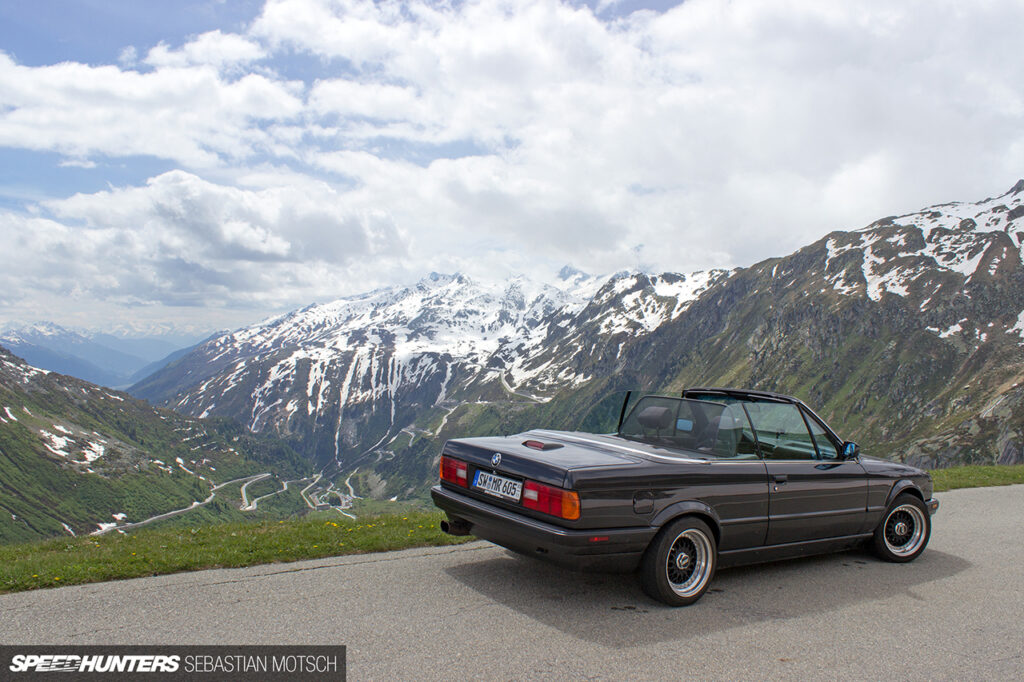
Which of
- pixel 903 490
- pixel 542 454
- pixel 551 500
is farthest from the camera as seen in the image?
pixel 903 490

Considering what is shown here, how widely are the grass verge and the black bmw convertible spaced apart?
1897 mm

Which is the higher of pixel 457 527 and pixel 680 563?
pixel 457 527

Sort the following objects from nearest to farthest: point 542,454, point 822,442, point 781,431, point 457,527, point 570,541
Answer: point 570,541 < point 542,454 < point 457,527 < point 781,431 < point 822,442

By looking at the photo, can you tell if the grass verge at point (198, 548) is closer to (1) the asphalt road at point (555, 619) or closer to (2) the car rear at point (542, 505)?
(1) the asphalt road at point (555, 619)

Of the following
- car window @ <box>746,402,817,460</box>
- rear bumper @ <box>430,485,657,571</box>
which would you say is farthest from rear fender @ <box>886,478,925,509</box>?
rear bumper @ <box>430,485,657,571</box>

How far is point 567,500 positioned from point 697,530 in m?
1.63

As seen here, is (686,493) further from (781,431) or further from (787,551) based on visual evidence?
(781,431)

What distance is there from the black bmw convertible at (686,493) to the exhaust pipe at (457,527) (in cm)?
2

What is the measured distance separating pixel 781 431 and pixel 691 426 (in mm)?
1343

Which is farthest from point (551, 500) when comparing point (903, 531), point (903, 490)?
point (903, 531)

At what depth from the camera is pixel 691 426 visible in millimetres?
7789

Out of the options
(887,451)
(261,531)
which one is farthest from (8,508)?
(887,451)

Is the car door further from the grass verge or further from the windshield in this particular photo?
the grass verge

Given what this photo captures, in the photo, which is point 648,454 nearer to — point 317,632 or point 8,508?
point 317,632
